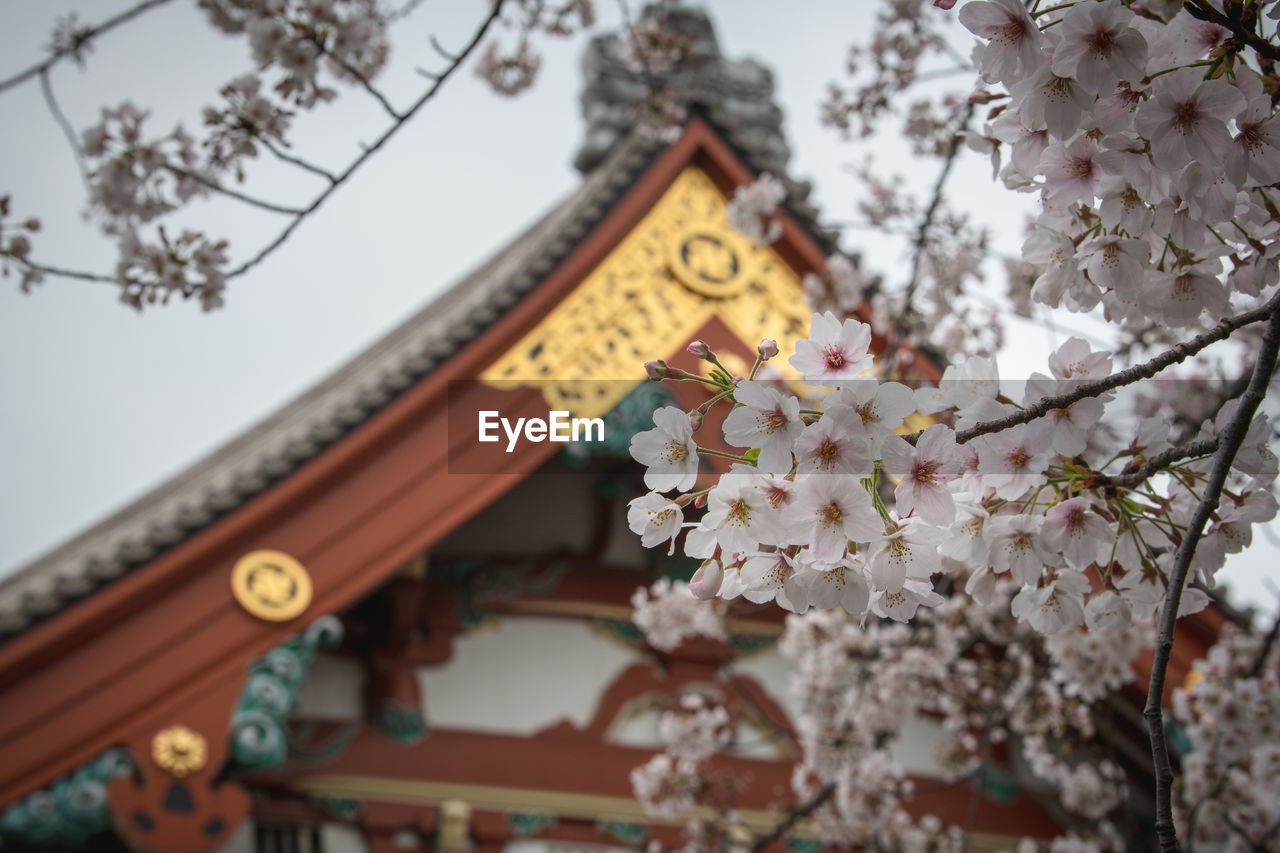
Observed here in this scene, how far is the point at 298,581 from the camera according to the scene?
12.7 feet

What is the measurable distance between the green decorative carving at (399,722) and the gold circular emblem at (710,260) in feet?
7.23

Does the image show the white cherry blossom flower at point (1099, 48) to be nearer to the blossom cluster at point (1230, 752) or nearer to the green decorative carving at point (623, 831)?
the blossom cluster at point (1230, 752)

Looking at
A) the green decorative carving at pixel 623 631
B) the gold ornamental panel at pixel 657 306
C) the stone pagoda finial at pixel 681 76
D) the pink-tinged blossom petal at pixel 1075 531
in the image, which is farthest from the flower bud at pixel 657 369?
the stone pagoda finial at pixel 681 76

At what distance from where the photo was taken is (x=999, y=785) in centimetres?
491

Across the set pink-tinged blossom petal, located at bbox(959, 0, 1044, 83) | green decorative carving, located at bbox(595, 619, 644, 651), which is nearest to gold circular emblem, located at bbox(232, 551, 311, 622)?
green decorative carving, located at bbox(595, 619, 644, 651)

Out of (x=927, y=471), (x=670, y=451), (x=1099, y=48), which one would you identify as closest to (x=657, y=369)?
(x=670, y=451)

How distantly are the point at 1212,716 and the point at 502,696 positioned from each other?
2749mm

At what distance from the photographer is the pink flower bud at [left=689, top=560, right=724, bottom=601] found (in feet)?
4.35

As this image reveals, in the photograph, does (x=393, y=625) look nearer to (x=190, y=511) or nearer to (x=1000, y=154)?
(x=190, y=511)

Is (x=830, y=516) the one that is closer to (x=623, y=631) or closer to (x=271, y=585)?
(x=271, y=585)

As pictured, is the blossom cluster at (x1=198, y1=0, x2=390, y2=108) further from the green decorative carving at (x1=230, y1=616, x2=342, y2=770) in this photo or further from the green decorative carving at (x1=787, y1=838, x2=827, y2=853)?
the green decorative carving at (x1=787, y1=838, x2=827, y2=853)

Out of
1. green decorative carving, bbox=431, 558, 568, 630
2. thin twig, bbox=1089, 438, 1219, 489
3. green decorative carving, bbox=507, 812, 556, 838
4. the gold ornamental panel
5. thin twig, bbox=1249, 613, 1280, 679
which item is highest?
the gold ornamental panel

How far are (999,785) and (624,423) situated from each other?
8.26ft

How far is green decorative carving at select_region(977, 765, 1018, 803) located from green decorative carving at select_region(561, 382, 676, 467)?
2347 millimetres
